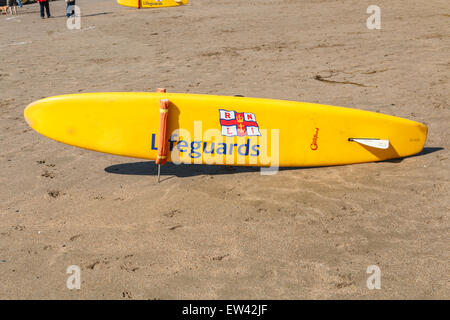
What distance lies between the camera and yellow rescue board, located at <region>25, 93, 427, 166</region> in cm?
469

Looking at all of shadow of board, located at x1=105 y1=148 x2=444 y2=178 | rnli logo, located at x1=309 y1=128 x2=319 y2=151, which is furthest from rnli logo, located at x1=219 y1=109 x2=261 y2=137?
rnli logo, located at x1=309 y1=128 x2=319 y2=151

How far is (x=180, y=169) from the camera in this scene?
513 cm

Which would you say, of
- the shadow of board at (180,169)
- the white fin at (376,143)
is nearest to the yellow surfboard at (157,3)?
the shadow of board at (180,169)

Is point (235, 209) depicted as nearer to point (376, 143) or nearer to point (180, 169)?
point (180, 169)

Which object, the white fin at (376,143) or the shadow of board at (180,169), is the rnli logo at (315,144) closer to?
the shadow of board at (180,169)

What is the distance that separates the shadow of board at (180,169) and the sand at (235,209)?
26mm

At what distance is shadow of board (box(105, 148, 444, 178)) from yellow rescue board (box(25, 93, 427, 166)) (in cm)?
19

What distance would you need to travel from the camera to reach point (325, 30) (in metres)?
11.1

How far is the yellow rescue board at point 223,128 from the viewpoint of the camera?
15.4 feet

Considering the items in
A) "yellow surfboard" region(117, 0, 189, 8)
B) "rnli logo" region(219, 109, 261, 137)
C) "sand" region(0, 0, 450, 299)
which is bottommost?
"sand" region(0, 0, 450, 299)

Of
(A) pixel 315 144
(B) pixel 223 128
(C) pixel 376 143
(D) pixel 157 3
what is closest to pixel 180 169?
(B) pixel 223 128

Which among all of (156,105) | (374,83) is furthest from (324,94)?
(156,105)

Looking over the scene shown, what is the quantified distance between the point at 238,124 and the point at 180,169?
871 millimetres

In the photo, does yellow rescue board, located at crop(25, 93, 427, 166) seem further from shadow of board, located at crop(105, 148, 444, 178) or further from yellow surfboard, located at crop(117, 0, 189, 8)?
yellow surfboard, located at crop(117, 0, 189, 8)
